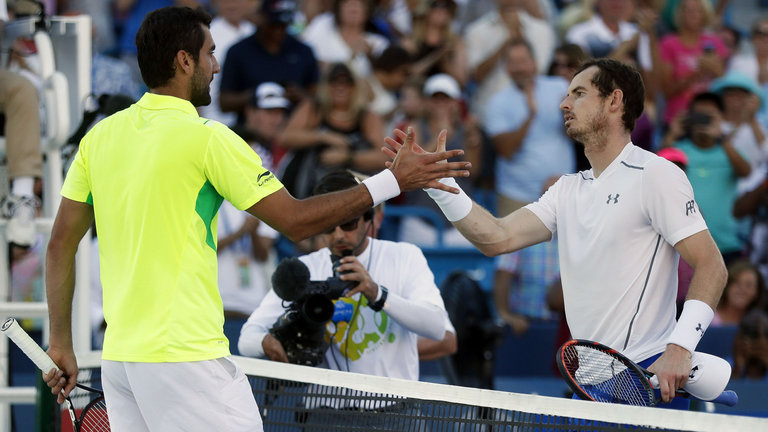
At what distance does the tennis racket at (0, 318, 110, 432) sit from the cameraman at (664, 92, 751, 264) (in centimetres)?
589

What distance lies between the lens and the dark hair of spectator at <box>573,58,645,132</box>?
14.5 ft

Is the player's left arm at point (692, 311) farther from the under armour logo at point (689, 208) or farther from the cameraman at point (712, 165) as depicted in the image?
the cameraman at point (712, 165)

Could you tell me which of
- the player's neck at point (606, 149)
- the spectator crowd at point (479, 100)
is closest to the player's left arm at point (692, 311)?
the player's neck at point (606, 149)

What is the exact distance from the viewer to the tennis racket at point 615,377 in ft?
12.4

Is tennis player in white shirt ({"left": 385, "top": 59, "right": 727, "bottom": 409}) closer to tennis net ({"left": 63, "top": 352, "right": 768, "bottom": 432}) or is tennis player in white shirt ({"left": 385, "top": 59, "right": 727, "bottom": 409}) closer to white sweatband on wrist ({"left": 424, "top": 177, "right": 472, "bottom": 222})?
white sweatband on wrist ({"left": 424, "top": 177, "right": 472, "bottom": 222})

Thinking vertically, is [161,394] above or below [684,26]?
below

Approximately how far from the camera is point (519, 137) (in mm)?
9195

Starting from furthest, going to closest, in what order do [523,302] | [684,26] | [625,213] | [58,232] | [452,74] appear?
[684,26], [452,74], [523,302], [625,213], [58,232]

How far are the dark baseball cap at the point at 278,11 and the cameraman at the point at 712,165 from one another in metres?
3.25

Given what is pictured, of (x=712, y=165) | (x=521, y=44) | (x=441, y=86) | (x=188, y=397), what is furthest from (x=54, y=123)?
(x=712, y=165)

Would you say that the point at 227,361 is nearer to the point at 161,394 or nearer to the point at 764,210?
the point at 161,394

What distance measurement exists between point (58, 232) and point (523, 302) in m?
5.64

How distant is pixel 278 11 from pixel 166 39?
5.76 meters

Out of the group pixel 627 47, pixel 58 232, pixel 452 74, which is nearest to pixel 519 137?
pixel 452 74
